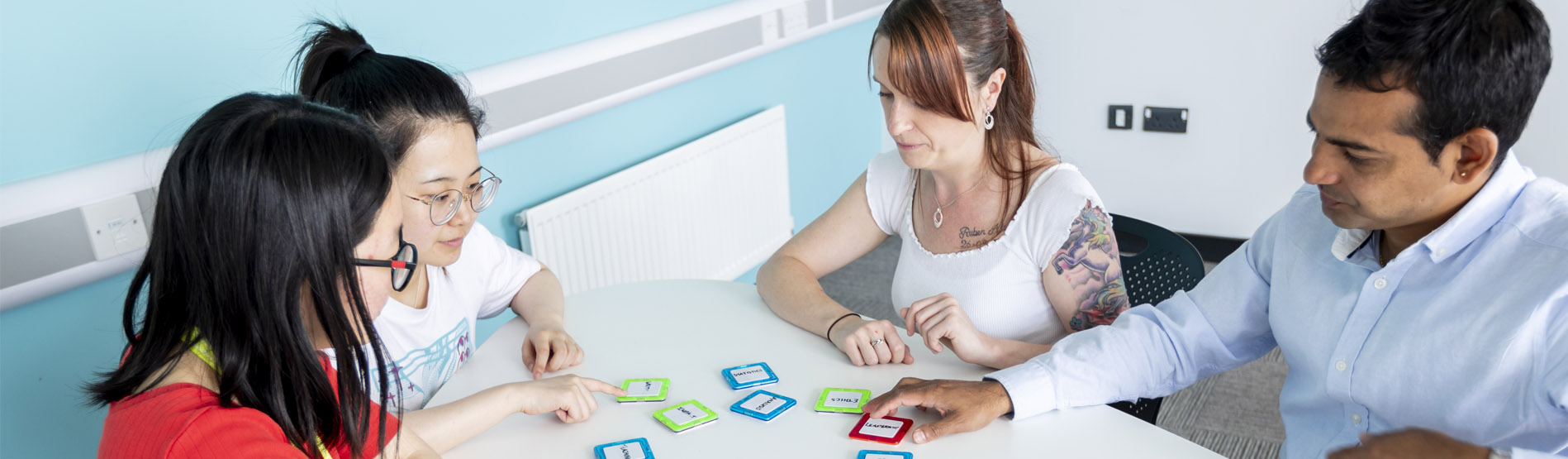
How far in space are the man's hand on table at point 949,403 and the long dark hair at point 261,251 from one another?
2.08ft

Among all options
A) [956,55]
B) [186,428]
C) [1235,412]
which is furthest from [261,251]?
[1235,412]

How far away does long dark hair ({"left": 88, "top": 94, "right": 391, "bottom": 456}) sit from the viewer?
971mm

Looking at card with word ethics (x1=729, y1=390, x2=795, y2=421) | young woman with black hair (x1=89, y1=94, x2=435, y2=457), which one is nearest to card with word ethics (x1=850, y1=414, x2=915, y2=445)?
card with word ethics (x1=729, y1=390, x2=795, y2=421)

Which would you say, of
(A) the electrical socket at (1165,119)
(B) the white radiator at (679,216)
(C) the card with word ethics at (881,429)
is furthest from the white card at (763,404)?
(A) the electrical socket at (1165,119)

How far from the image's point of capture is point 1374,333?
1224 mm

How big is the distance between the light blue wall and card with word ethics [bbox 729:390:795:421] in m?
1.10

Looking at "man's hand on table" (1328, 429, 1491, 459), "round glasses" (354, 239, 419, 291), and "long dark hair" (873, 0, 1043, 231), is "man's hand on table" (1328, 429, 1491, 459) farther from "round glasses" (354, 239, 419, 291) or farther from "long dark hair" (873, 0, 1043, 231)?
"round glasses" (354, 239, 419, 291)

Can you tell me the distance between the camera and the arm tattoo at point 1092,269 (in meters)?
1.57

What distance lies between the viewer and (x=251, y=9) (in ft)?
6.20

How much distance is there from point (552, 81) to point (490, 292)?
0.77 meters

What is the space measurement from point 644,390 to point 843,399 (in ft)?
0.96

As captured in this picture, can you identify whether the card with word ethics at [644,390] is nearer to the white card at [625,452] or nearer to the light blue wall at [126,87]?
the white card at [625,452]

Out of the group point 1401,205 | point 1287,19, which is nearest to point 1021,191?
point 1401,205

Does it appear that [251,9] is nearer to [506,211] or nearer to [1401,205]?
[506,211]
